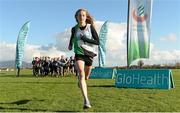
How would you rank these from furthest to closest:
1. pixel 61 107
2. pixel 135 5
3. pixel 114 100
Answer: pixel 135 5 → pixel 114 100 → pixel 61 107

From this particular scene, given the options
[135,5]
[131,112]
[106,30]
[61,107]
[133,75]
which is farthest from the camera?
[106,30]

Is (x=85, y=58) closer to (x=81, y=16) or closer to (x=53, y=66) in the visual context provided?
(x=81, y=16)

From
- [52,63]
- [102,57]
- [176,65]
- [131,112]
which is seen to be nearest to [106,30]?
[102,57]

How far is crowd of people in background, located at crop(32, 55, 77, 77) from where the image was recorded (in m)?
32.7

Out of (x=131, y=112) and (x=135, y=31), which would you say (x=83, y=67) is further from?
(x=135, y=31)

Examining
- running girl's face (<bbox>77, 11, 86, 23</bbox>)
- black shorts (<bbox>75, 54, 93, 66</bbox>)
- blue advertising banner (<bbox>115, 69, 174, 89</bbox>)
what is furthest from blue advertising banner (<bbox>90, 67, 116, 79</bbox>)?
running girl's face (<bbox>77, 11, 86, 23</bbox>)

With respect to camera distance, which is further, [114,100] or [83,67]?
[114,100]

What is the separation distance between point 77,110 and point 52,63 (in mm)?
24715

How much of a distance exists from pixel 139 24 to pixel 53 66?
15013 millimetres

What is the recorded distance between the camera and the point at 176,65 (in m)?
80.4

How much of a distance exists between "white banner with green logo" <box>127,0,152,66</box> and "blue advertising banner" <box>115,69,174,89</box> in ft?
11.9

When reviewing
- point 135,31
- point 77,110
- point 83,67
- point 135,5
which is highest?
point 135,5

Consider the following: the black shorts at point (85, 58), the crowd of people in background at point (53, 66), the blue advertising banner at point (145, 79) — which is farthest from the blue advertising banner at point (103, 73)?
the black shorts at point (85, 58)

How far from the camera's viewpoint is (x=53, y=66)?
1297 inches
